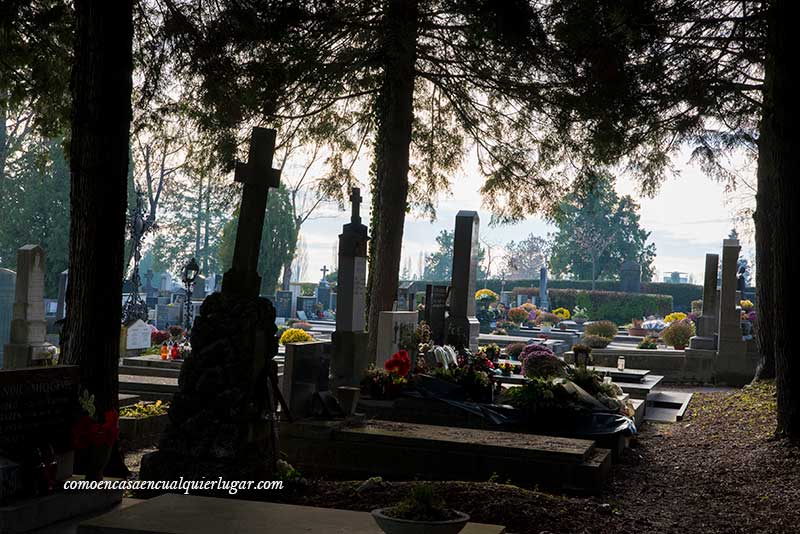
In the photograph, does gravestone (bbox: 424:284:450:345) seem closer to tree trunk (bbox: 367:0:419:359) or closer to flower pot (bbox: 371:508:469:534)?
tree trunk (bbox: 367:0:419:359)

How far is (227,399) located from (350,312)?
4579 mm

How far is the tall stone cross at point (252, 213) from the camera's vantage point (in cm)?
708

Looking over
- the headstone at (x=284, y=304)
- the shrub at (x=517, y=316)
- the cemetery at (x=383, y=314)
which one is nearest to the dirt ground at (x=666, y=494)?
the cemetery at (x=383, y=314)

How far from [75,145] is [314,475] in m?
3.67

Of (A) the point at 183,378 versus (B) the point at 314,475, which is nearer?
(A) the point at 183,378

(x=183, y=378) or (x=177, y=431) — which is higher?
(x=183, y=378)

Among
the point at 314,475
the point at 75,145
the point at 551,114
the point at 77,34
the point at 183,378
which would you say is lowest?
the point at 314,475

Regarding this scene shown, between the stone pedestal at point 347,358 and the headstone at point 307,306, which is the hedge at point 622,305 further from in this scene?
the stone pedestal at point 347,358

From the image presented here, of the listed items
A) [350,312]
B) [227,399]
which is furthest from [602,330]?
[227,399]

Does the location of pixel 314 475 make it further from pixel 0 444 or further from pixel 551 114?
pixel 551 114

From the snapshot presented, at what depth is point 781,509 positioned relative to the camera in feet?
23.4

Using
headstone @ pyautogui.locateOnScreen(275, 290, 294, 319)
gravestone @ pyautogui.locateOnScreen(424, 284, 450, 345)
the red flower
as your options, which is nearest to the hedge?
headstone @ pyautogui.locateOnScreen(275, 290, 294, 319)

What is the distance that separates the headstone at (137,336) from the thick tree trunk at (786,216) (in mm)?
13452

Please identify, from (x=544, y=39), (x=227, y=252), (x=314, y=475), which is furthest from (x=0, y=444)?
(x=227, y=252)
